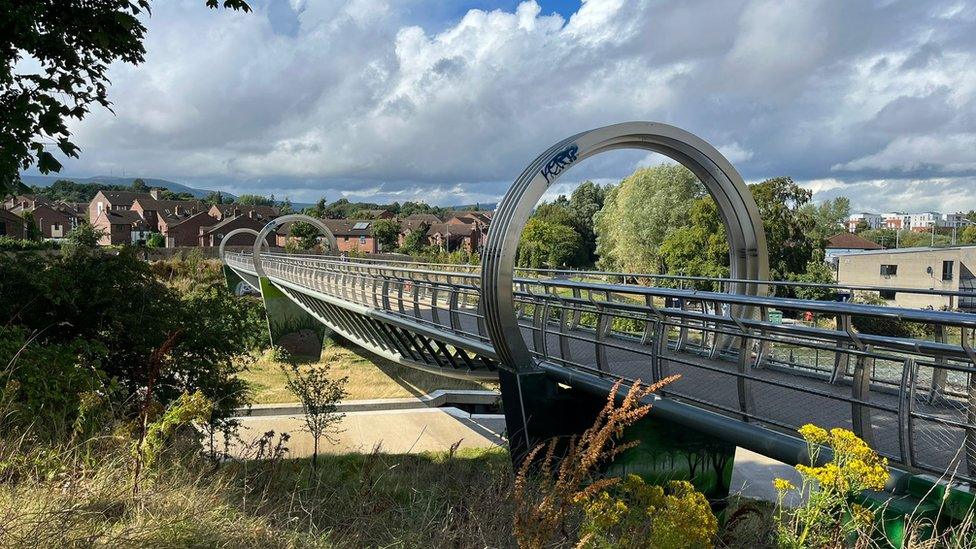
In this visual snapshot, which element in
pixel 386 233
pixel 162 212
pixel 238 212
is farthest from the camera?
pixel 238 212

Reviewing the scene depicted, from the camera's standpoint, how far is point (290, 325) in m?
32.6

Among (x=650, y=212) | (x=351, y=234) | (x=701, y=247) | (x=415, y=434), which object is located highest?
(x=650, y=212)

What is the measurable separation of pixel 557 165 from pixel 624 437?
2.82 m

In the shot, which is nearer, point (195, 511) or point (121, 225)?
point (195, 511)

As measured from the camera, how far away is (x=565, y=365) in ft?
24.9

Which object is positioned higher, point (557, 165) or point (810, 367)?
point (557, 165)

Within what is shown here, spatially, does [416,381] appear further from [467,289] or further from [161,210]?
[161,210]

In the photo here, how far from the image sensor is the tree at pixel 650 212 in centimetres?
4788

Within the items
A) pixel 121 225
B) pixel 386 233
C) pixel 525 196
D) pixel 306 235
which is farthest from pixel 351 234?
pixel 525 196

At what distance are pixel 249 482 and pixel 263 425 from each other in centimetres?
1271

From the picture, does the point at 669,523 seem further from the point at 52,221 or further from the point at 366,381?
the point at 52,221

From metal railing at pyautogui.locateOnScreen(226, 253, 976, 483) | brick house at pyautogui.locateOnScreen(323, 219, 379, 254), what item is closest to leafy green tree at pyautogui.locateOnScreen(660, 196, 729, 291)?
metal railing at pyautogui.locateOnScreen(226, 253, 976, 483)

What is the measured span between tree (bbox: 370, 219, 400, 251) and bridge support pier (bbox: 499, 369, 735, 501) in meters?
81.3

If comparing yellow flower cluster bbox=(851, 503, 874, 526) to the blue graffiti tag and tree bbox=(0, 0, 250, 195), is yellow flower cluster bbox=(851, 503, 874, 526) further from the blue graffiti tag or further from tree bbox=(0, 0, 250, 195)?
tree bbox=(0, 0, 250, 195)
